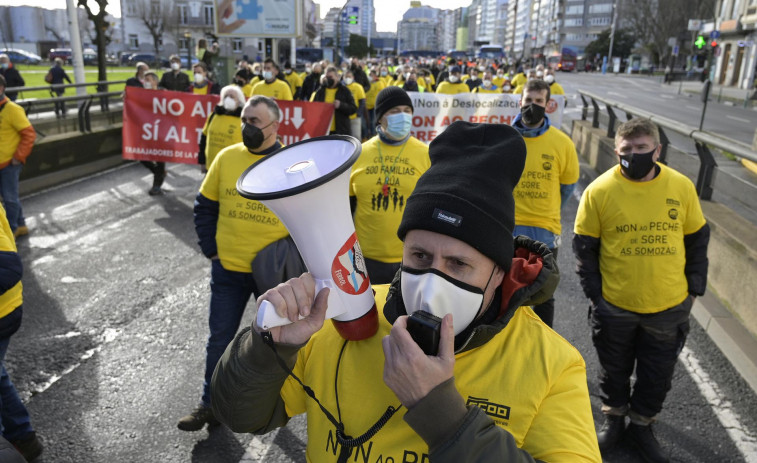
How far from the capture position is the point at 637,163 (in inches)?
139

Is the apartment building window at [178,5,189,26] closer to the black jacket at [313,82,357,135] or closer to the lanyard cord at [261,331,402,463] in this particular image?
the black jacket at [313,82,357,135]

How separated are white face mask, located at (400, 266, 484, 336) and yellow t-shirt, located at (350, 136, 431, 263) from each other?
8.60ft

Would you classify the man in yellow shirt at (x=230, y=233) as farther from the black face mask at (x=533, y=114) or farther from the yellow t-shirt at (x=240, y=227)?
the black face mask at (x=533, y=114)

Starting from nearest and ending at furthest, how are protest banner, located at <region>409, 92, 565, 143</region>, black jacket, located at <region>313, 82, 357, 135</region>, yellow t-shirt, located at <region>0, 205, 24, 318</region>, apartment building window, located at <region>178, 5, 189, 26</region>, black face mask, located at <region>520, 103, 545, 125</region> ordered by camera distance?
1. yellow t-shirt, located at <region>0, 205, 24, 318</region>
2. black face mask, located at <region>520, 103, 545, 125</region>
3. protest banner, located at <region>409, 92, 565, 143</region>
4. black jacket, located at <region>313, 82, 357, 135</region>
5. apartment building window, located at <region>178, 5, 189, 26</region>

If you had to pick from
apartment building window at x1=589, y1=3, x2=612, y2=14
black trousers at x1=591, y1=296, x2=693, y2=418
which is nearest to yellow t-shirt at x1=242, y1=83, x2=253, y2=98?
black trousers at x1=591, y1=296, x2=693, y2=418

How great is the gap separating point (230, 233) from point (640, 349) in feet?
8.83

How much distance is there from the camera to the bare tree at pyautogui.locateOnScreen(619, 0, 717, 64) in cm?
6850

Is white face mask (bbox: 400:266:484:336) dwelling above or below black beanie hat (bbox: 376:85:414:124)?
below

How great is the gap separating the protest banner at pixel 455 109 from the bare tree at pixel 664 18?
6597 cm

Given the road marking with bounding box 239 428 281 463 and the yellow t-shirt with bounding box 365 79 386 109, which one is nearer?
the road marking with bounding box 239 428 281 463

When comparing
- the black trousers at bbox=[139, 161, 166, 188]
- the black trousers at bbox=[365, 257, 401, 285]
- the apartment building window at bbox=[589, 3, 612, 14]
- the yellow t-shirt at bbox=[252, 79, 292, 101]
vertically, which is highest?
the apartment building window at bbox=[589, 3, 612, 14]

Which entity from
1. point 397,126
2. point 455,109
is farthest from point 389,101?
point 455,109

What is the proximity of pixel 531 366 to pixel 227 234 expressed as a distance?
2.82 m

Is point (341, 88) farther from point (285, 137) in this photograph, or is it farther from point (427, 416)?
point (427, 416)
